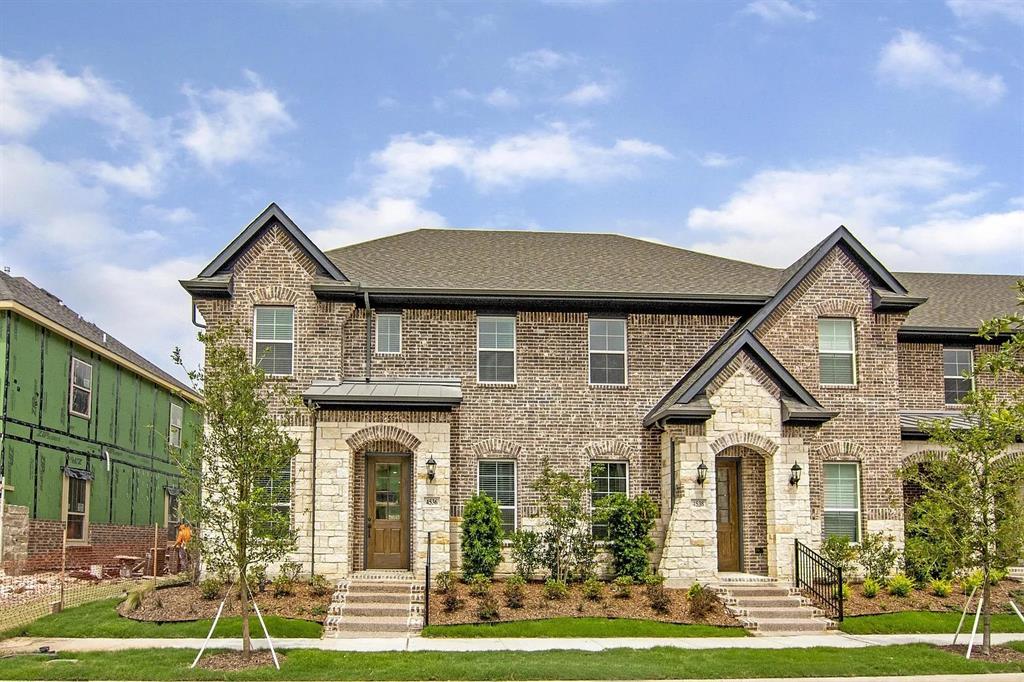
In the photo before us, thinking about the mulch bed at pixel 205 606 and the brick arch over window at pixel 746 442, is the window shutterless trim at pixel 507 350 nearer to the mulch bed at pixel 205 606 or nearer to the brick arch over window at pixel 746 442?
the brick arch over window at pixel 746 442

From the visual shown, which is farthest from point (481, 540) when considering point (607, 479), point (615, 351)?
point (615, 351)

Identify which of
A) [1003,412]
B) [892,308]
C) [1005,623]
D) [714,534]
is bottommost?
[1005,623]

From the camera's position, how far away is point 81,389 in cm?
2841

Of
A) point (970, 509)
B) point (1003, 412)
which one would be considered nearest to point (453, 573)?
point (970, 509)

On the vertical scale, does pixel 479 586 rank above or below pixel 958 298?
below

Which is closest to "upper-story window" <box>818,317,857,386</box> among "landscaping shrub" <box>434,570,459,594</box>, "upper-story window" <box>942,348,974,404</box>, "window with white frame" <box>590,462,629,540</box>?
"upper-story window" <box>942,348,974,404</box>

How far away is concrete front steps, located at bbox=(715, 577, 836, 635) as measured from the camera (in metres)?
17.9

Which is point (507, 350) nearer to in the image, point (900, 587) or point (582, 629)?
point (582, 629)

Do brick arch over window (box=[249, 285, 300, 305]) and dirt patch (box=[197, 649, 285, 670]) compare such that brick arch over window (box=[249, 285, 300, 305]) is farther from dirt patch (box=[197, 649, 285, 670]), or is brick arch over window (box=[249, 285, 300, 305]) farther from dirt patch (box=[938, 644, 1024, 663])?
dirt patch (box=[938, 644, 1024, 663])

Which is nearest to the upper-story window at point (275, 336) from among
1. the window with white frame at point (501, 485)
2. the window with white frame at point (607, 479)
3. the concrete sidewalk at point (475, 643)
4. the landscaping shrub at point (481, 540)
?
the window with white frame at point (501, 485)

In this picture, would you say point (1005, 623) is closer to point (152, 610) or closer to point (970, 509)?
point (970, 509)

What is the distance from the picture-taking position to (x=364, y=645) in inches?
623

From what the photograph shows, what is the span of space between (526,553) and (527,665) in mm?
6620

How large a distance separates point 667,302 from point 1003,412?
10559 mm
